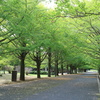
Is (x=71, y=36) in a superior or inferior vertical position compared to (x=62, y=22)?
inferior

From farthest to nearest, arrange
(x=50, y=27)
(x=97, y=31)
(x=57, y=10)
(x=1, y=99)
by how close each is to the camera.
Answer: (x=50, y=27) → (x=97, y=31) → (x=1, y=99) → (x=57, y=10)

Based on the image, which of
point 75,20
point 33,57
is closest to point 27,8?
point 75,20

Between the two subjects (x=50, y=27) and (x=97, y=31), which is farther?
(x=50, y=27)

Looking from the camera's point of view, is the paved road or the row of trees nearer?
the row of trees

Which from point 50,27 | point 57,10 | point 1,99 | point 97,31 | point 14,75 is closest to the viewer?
point 57,10

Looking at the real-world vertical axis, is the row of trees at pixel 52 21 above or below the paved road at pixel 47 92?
above

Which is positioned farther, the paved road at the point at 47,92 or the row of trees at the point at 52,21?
the paved road at the point at 47,92

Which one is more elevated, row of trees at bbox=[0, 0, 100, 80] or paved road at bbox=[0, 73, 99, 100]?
row of trees at bbox=[0, 0, 100, 80]

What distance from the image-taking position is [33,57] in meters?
27.0

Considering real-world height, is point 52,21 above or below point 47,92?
above

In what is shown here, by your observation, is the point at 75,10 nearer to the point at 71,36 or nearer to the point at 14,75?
the point at 71,36

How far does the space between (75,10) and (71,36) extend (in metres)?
6.93

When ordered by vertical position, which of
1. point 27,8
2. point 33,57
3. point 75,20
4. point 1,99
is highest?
point 27,8

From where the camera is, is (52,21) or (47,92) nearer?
(52,21)
